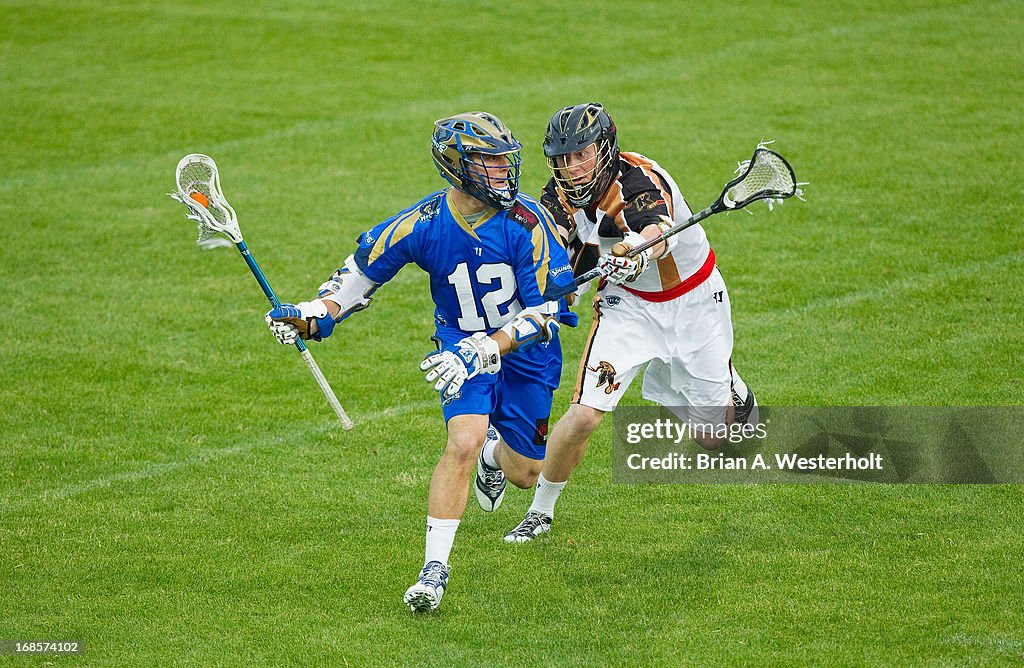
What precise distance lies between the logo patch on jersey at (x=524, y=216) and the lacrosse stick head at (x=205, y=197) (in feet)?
5.02

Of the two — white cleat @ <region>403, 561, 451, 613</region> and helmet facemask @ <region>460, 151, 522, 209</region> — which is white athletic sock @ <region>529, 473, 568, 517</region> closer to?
white cleat @ <region>403, 561, 451, 613</region>

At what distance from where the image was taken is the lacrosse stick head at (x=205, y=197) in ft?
21.2

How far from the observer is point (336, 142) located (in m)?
14.9

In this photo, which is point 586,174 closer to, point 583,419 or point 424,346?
point 583,419

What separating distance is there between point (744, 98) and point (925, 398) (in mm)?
8510

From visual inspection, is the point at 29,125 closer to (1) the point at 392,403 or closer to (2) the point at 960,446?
(1) the point at 392,403

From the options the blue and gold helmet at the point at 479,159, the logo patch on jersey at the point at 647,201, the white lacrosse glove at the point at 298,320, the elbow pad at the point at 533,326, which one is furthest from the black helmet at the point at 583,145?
the white lacrosse glove at the point at 298,320

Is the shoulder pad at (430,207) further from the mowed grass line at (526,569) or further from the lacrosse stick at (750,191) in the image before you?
the mowed grass line at (526,569)

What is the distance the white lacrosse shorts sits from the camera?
6.65 metres

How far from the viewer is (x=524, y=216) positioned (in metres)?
6.12

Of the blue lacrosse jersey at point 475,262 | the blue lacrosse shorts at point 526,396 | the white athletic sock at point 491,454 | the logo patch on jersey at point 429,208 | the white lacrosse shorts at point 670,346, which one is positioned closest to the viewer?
the blue lacrosse jersey at point 475,262

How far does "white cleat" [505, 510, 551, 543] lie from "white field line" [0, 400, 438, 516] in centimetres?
178

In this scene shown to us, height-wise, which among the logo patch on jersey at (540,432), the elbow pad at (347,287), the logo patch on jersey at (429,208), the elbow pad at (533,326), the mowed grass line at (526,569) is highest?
the logo patch on jersey at (429,208)

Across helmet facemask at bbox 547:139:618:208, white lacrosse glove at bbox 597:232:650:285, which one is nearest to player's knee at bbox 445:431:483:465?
white lacrosse glove at bbox 597:232:650:285
